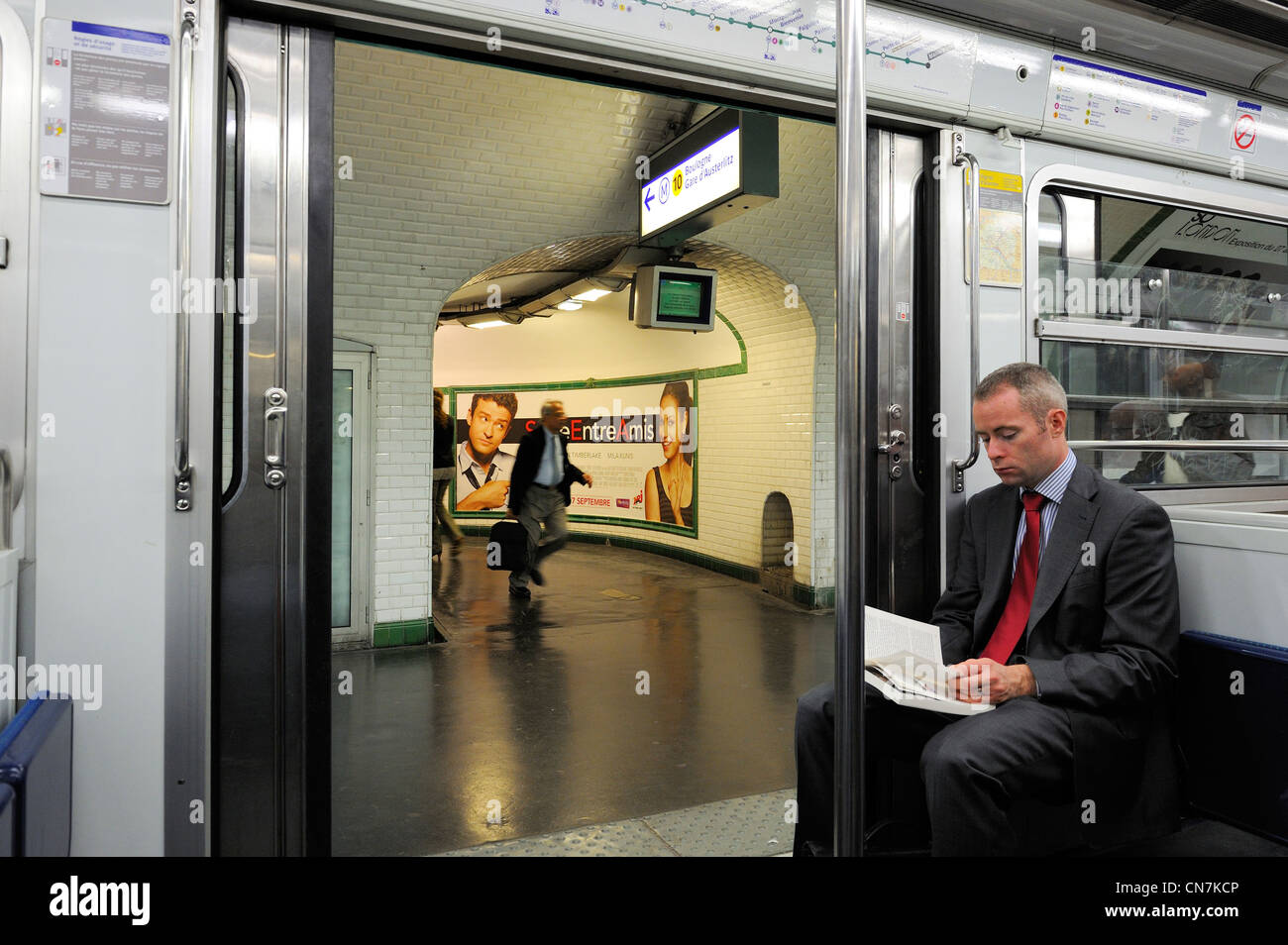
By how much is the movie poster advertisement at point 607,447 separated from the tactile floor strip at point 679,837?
7.71 metres

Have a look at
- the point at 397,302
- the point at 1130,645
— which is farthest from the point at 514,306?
the point at 1130,645

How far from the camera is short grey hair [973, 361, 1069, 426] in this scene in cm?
248

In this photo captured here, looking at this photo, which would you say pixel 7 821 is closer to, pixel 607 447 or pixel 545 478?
pixel 545 478

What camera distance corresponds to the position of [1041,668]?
224 cm

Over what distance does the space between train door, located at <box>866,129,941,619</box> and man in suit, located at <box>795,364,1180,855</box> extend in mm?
321

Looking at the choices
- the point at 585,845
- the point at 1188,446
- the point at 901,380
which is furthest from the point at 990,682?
the point at 1188,446

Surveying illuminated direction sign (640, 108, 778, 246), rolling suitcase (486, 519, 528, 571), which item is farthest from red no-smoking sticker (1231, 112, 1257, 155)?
rolling suitcase (486, 519, 528, 571)

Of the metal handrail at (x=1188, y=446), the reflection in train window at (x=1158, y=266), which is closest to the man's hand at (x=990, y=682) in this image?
the metal handrail at (x=1188, y=446)

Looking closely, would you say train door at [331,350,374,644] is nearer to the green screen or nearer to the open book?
the green screen

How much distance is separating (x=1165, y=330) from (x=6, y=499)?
378 centimetres

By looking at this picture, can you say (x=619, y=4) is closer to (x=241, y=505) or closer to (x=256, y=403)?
(x=256, y=403)

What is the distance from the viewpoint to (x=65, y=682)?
6.63 feet

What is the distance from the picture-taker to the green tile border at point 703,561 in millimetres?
8492

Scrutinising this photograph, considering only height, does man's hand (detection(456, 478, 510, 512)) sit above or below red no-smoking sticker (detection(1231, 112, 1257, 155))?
below
